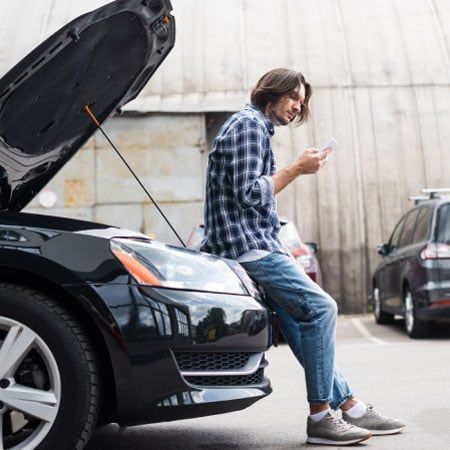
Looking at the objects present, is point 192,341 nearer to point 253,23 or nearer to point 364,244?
point 364,244

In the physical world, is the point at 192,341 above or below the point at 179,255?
below

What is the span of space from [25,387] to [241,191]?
4.44 feet

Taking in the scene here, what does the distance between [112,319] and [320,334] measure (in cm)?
119

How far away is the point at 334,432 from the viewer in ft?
16.5

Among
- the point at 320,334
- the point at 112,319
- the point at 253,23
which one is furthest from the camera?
the point at 253,23

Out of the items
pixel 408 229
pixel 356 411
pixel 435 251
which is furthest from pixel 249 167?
pixel 408 229

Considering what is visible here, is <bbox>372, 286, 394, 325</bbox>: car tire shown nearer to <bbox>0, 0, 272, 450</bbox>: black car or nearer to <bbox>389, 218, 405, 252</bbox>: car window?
<bbox>389, 218, 405, 252</bbox>: car window

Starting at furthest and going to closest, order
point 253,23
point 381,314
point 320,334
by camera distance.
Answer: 1. point 253,23
2. point 381,314
3. point 320,334

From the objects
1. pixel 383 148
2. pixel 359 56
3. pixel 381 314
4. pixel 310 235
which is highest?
pixel 359 56

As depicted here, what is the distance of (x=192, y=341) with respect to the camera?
171 inches

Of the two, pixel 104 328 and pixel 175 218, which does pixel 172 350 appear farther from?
pixel 175 218

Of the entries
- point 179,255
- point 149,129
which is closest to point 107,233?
point 179,255

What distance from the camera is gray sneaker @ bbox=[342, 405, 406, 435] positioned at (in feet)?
17.5

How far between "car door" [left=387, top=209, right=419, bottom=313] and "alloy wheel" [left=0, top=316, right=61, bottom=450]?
27.6ft
